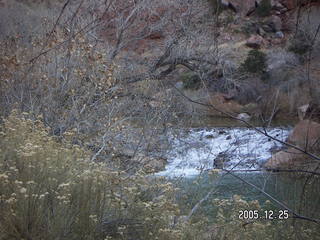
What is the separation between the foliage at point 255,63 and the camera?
78.2 feet

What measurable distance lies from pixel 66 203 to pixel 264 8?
93.0 ft

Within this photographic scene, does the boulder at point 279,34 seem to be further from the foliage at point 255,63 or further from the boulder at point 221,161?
the boulder at point 221,161

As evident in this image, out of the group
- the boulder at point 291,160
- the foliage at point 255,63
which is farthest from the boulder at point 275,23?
the boulder at point 291,160

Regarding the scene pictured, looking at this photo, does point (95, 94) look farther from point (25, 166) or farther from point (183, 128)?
point (25, 166)

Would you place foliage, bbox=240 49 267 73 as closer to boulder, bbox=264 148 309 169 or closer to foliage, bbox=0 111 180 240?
boulder, bbox=264 148 309 169

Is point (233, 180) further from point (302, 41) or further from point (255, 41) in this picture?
point (255, 41)

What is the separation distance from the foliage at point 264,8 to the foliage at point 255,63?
4.44 m

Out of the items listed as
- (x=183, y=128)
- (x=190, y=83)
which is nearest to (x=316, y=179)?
(x=183, y=128)

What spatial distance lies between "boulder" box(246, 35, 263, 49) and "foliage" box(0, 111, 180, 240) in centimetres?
2698

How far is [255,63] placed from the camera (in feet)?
82.2

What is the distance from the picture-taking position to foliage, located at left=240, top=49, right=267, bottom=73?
2382 cm

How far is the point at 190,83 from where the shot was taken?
55.2ft
